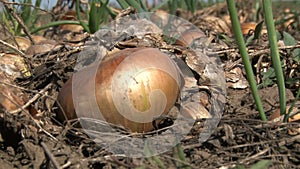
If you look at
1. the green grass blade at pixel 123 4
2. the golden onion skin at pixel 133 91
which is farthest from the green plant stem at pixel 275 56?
the green grass blade at pixel 123 4

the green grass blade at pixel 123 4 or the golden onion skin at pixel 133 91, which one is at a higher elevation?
the green grass blade at pixel 123 4

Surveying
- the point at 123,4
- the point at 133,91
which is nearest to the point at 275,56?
the point at 133,91

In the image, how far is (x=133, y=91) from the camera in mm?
1258

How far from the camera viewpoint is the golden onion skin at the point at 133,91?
1252 millimetres

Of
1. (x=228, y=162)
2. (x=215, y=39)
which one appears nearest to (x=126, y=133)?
(x=228, y=162)

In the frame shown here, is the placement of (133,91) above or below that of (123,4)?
below

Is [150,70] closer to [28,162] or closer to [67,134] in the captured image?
[67,134]

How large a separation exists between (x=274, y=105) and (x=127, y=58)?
18.7 inches

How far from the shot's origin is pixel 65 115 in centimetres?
128

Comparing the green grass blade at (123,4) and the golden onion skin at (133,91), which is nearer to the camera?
the golden onion skin at (133,91)

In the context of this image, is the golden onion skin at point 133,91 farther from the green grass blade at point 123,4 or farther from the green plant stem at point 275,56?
the green grass blade at point 123,4

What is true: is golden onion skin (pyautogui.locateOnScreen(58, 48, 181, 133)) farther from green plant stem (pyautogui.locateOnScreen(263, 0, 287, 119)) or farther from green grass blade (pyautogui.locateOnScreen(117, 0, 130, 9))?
green grass blade (pyautogui.locateOnScreen(117, 0, 130, 9))

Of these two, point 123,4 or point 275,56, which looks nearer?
point 275,56

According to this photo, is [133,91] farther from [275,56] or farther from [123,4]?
[123,4]
